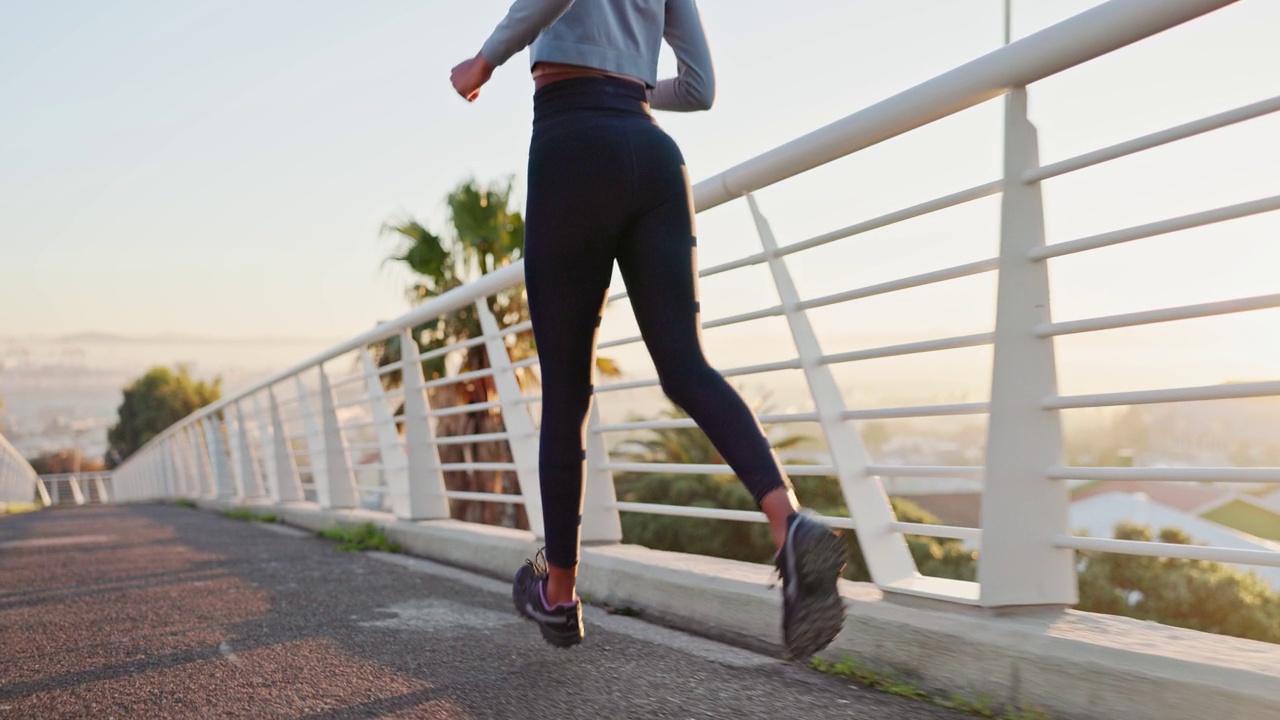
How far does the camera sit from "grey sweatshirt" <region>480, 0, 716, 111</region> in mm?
1955

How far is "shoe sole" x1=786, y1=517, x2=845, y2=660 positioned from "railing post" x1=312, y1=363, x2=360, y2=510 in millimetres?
5489

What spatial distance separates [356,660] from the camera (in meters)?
2.58

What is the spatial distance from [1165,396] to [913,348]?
0.66 metres

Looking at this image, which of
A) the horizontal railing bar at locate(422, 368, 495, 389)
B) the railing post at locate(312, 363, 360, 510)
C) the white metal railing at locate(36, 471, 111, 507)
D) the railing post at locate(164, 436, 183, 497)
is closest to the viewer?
the horizontal railing bar at locate(422, 368, 495, 389)

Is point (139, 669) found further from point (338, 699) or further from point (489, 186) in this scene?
point (489, 186)

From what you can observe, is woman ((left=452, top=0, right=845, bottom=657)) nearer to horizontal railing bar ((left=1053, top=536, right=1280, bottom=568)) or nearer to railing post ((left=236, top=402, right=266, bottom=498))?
horizontal railing bar ((left=1053, top=536, right=1280, bottom=568))

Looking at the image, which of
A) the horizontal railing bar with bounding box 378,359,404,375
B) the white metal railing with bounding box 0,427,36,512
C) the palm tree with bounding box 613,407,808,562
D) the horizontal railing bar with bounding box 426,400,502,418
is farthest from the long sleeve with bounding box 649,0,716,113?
the palm tree with bounding box 613,407,808,562

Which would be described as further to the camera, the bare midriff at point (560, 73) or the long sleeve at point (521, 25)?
the bare midriff at point (560, 73)

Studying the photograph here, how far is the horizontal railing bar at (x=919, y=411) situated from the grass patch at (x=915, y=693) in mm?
567

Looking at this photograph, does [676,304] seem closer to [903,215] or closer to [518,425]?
[903,215]

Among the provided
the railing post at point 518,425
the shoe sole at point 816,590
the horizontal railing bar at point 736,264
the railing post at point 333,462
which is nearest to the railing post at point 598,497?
the railing post at point 518,425

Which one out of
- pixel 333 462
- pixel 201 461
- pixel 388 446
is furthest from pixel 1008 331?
pixel 201 461

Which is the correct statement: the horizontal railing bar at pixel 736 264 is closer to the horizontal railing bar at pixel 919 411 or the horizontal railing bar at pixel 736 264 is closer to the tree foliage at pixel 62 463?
the horizontal railing bar at pixel 919 411

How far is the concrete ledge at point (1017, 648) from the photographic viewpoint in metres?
1.65
